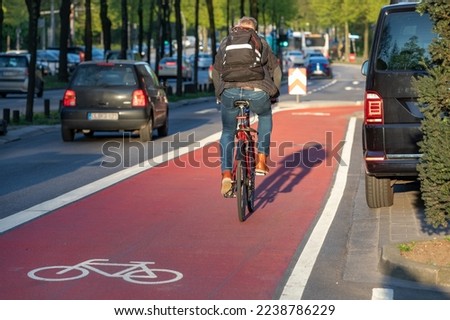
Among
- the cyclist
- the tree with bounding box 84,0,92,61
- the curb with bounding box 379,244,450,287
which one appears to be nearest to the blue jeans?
the cyclist

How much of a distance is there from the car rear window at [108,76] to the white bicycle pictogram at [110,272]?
14.1 meters

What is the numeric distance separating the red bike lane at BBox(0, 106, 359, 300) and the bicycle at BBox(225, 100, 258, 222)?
0.26 metres

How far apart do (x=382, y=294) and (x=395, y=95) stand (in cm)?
399

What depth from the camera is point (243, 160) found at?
11.9m

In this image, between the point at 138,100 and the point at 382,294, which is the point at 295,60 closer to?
the point at 138,100

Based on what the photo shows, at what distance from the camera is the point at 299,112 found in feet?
119

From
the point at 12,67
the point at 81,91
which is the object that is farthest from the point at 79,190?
the point at 12,67

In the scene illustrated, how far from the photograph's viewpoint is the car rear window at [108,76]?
23.4 meters

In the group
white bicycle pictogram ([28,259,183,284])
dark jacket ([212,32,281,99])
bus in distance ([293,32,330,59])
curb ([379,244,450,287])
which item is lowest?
bus in distance ([293,32,330,59])

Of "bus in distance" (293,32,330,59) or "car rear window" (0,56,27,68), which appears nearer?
"car rear window" (0,56,27,68)

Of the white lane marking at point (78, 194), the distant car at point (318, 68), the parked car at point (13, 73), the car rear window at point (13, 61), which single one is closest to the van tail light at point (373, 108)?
the white lane marking at point (78, 194)

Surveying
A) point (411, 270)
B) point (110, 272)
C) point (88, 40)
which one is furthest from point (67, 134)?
point (88, 40)

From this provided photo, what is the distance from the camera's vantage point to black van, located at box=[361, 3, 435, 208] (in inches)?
472

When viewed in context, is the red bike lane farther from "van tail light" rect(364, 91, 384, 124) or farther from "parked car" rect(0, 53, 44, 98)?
"parked car" rect(0, 53, 44, 98)
